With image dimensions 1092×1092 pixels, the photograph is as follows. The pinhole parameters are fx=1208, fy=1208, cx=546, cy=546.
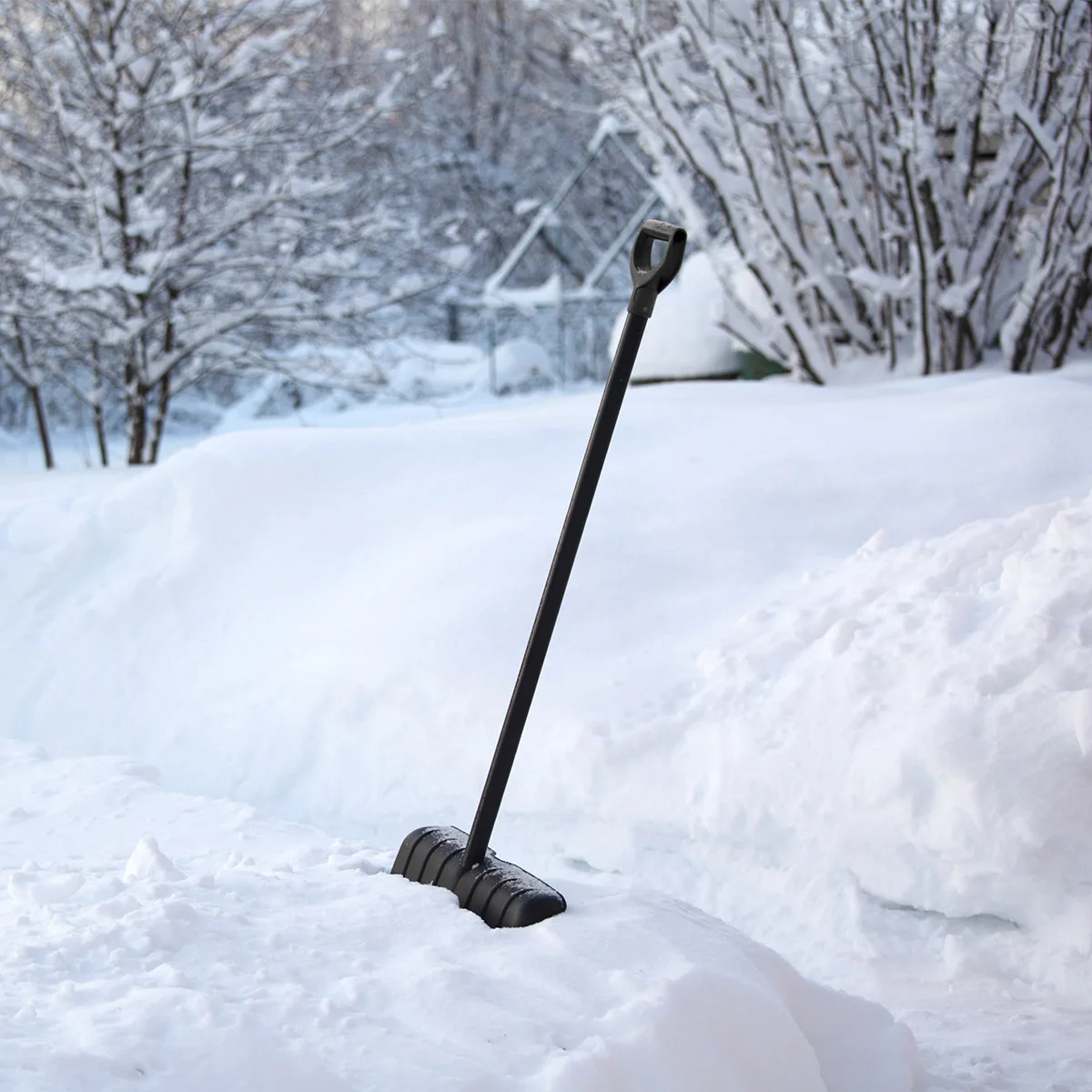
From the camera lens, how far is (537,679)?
5.35ft

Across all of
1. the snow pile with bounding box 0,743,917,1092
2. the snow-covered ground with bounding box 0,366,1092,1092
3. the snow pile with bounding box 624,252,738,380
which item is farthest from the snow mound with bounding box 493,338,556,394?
the snow pile with bounding box 0,743,917,1092

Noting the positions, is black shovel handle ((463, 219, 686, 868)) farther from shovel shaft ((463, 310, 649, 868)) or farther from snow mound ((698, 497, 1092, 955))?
snow mound ((698, 497, 1092, 955))

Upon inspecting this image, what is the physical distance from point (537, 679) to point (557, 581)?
13 cm

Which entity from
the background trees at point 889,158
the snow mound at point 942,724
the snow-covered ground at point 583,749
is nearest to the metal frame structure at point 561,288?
the background trees at point 889,158

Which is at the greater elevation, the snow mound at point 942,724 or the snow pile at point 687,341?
the snow pile at point 687,341

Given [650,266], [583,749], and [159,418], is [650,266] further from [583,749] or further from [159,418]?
[159,418]

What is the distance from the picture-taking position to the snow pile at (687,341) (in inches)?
231

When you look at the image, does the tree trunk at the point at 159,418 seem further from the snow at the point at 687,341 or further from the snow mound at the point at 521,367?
the snow mound at the point at 521,367

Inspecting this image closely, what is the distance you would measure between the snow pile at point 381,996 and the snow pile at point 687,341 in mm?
4442

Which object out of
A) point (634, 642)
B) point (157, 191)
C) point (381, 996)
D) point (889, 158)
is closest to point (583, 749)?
point (634, 642)

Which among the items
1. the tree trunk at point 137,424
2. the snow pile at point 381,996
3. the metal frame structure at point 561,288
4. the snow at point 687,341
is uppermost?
the metal frame structure at point 561,288

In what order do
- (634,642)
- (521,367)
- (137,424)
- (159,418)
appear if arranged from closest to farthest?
(634,642), (137,424), (159,418), (521,367)

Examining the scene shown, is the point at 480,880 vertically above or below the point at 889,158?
below

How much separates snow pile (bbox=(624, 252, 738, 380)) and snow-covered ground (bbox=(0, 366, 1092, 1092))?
1567 millimetres
